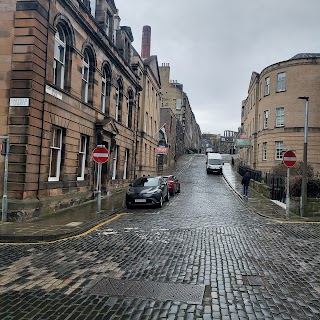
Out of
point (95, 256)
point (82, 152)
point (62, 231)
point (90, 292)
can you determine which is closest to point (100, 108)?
point (82, 152)

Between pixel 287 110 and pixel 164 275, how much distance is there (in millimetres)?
33832

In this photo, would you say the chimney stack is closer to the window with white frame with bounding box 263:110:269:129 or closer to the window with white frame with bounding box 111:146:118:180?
the window with white frame with bounding box 263:110:269:129

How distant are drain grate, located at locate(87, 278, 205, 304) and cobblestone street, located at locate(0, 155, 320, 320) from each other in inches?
0.6

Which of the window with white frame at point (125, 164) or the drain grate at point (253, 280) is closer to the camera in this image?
the drain grate at point (253, 280)

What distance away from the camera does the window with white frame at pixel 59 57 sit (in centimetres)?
1495

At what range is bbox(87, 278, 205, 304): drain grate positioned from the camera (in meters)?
5.05

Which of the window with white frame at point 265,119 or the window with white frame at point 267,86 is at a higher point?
the window with white frame at point 267,86

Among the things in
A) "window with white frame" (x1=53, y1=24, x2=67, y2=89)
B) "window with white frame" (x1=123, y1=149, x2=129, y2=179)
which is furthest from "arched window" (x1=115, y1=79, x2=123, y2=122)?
"window with white frame" (x1=53, y1=24, x2=67, y2=89)

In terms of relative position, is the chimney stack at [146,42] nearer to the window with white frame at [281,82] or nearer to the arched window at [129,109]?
the window with white frame at [281,82]

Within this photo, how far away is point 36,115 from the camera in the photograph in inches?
500

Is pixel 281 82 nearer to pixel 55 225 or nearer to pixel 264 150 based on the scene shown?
pixel 264 150

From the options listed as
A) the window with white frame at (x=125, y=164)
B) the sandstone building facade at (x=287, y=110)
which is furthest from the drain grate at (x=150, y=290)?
the sandstone building facade at (x=287, y=110)

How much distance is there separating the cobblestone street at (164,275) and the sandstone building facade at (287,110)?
26887 millimetres

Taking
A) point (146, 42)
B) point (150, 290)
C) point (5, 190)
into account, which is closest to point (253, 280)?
point (150, 290)
